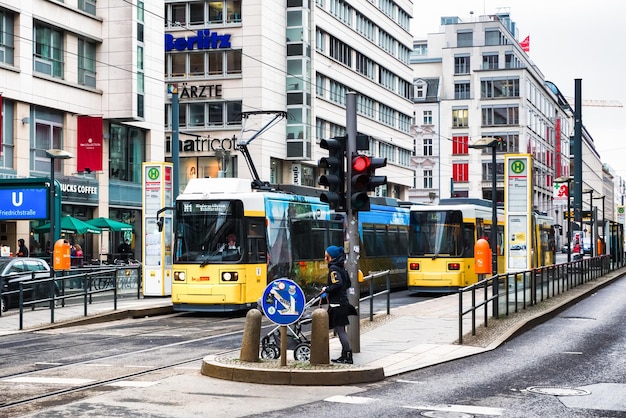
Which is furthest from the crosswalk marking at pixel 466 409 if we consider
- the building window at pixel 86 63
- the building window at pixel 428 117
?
the building window at pixel 428 117

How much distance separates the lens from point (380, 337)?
1856 centimetres

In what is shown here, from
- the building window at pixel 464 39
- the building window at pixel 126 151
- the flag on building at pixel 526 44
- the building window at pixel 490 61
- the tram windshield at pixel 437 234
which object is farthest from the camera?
the flag on building at pixel 526 44

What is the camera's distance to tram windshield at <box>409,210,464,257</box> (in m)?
33.2

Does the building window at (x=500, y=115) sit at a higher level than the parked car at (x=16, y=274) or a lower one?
higher

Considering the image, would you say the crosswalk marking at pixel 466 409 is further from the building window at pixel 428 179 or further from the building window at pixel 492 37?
the building window at pixel 492 37

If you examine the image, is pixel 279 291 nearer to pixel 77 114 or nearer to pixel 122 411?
pixel 122 411

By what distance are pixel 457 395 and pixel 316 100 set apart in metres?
52.7

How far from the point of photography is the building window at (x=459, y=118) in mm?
109875

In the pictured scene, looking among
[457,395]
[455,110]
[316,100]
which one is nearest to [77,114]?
[316,100]

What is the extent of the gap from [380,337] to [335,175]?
14.7ft

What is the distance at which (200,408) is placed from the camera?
1105 cm

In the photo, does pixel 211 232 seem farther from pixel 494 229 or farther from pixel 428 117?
pixel 428 117

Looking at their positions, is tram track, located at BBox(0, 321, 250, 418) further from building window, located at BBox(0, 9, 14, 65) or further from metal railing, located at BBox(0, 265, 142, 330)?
building window, located at BBox(0, 9, 14, 65)

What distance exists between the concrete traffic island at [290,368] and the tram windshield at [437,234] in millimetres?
19283
